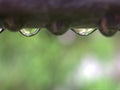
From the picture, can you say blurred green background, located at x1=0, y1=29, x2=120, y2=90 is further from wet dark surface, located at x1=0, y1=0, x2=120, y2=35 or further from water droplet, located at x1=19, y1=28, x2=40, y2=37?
wet dark surface, located at x1=0, y1=0, x2=120, y2=35

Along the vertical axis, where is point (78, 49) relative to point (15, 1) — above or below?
above

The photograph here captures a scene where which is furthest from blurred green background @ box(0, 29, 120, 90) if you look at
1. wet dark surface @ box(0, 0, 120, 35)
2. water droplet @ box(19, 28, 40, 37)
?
wet dark surface @ box(0, 0, 120, 35)

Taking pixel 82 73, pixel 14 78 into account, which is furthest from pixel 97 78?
pixel 14 78

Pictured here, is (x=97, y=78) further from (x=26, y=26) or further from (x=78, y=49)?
(x=26, y=26)

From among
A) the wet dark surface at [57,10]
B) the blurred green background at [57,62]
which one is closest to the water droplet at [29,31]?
the wet dark surface at [57,10]

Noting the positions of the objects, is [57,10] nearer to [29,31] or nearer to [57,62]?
[29,31]

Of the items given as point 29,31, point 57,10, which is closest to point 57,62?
point 29,31

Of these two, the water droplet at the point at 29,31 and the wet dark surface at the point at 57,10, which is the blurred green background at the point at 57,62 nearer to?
the water droplet at the point at 29,31

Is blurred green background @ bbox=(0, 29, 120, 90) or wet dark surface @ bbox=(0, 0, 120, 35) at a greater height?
blurred green background @ bbox=(0, 29, 120, 90)
